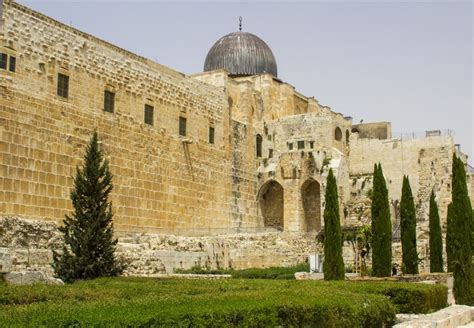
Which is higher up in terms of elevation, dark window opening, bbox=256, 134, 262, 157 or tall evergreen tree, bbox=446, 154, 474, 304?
dark window opening, bbox=256, 134, 262, 157

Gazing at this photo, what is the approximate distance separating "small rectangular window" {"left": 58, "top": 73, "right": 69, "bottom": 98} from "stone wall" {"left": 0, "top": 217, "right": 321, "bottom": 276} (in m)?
4.85

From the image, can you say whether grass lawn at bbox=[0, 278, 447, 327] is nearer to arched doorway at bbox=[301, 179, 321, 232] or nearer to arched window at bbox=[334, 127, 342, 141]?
arched doorway at bbox=[301, 179, 321, 232]

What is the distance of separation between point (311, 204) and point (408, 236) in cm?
1209

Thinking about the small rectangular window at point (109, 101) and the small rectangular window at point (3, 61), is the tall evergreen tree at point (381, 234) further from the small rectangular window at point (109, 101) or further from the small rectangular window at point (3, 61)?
the small rectangular window at point (3, 61)

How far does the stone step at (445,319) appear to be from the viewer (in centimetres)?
1005

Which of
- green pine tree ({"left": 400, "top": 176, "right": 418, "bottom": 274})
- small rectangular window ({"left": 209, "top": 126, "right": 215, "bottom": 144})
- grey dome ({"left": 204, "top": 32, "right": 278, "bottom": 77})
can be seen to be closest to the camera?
green pine tree ({"left": 400, "top": 176, "right": 418, "bottom": 274})

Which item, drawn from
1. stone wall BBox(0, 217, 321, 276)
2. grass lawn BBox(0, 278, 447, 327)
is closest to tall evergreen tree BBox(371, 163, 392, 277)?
stone wall BBox(0, 217, 321, 276)

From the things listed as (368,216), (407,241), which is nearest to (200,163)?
(368,216)

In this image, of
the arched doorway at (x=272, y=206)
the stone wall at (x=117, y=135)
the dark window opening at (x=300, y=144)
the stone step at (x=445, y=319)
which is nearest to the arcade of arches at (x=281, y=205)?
the arched doorway at (x=272, y=206)

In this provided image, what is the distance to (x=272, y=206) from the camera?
33.8 m

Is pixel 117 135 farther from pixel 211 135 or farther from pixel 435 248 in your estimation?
pixel 435 248

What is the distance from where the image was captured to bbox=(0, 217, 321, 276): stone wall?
17469mm

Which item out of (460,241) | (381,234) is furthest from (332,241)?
(460,241)

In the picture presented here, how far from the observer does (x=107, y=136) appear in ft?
77.0
